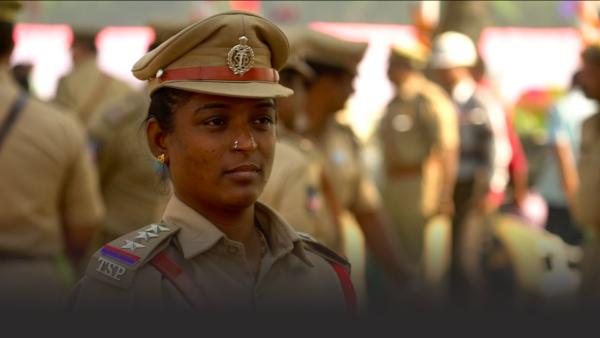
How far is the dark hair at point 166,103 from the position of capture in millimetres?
2582

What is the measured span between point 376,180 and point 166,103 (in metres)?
9.80

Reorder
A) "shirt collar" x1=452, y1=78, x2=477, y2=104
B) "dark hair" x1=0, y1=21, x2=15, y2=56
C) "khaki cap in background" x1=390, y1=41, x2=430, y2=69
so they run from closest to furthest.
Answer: "dark hair" x1=0, y1=21, x2=15, y2=56 < "shirt collar" x1=452, y1=78, x2=477, y2=104 < "khaki cap in background" x1=390, y1=41, x2=430, y2=69

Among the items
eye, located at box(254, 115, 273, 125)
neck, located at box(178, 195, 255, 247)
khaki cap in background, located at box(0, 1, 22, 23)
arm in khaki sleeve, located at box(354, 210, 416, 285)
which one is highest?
khaki cap in background, located at box(0, 1, 22, 23)

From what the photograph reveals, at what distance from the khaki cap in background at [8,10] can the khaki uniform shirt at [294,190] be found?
110 cm

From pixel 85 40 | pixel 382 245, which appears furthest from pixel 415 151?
pixel 382 245

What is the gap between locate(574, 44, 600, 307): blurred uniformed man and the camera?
7230mm

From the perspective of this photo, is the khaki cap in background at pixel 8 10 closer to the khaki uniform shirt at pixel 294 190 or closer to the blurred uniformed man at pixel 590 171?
the khaki uniform shirt at pixel 294 190

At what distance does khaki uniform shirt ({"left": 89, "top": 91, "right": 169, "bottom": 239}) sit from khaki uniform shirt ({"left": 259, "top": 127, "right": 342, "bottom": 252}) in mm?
1952

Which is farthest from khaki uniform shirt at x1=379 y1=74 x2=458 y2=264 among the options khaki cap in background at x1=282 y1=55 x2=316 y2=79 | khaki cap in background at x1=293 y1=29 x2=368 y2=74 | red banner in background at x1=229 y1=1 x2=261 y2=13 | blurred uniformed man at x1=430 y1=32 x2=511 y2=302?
khaki cap in background at x1=282 y1=55 x2=316 y2=79

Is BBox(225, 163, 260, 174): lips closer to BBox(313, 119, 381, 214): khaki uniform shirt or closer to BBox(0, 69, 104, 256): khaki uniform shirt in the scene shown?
BBox(0, 69, 104, 256): khaki uniform shirt

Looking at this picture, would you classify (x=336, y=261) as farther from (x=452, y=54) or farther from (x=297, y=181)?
(x=452, y=54)

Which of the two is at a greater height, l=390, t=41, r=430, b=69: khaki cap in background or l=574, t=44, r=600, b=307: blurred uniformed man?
l=390, t=41, r=430, b=69: khaki cap in background

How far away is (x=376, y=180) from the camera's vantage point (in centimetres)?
1237

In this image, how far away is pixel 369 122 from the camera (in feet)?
45.6
